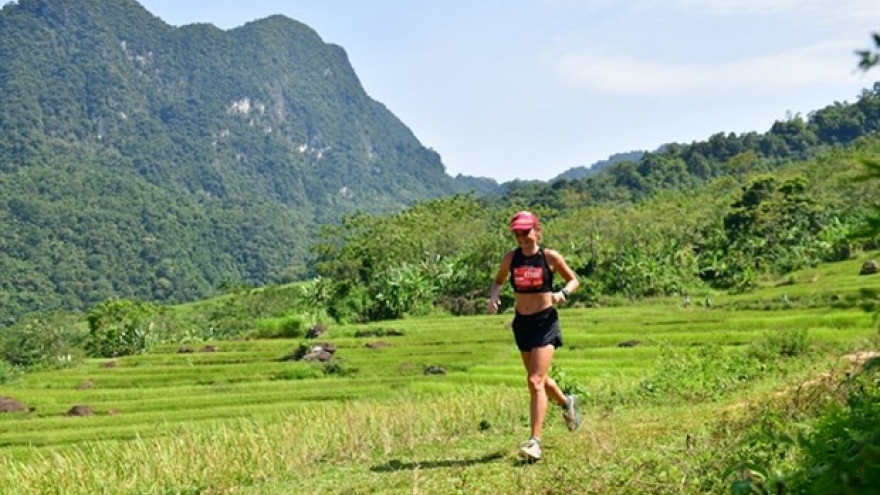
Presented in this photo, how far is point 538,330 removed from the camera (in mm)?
6465

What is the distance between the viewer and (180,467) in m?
7.58

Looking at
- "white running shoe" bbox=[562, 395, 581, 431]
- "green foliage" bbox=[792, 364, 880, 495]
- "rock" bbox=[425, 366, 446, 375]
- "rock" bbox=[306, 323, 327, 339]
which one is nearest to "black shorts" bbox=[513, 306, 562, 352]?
"white running shoe" bbox=[562, 395, 581, 431]

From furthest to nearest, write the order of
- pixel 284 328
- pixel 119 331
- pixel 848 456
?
pixel 119 331
pixel 284 328
pixel 848 456

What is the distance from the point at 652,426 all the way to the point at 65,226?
133 m

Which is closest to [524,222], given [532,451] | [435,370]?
[532,451]

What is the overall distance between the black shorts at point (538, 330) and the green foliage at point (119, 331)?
40.2 m

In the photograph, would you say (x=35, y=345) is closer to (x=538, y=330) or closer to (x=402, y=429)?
(x=402, y=429)

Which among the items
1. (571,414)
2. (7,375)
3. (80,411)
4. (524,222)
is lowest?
(80,411)

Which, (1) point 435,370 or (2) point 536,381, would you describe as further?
(1) point 435,370

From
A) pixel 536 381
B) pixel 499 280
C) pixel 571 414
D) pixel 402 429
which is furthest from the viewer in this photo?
pixel 402 429

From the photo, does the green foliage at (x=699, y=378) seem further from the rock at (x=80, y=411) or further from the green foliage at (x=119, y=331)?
the green foliage at (x=119, y=331)

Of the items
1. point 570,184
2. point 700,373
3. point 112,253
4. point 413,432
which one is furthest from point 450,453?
point 112,253

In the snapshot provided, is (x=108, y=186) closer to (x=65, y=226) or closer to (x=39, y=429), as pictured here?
(x=65, y=226)

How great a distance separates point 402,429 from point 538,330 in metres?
2.74
